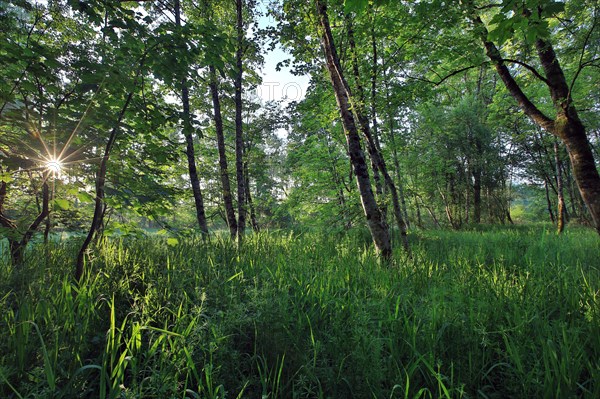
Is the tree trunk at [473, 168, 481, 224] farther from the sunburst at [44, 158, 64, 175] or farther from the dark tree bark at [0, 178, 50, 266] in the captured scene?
the dark tree bark at [0, 178, 50, 266]

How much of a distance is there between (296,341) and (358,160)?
3.50 meters

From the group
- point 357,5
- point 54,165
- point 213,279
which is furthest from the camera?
point 213,279

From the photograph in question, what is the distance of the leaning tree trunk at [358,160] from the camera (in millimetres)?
4605

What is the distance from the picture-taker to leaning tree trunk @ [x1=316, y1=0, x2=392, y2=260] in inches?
181

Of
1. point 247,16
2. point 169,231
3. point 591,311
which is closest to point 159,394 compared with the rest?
point 169,231

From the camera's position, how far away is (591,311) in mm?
2275

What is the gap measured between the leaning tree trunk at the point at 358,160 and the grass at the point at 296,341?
135 cm

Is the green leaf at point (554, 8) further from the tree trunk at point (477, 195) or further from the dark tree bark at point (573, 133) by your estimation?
the tree trunk at point (477, 195)

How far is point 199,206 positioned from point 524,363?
7872 mm

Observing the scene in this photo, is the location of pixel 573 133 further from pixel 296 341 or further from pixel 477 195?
pixel 477 195

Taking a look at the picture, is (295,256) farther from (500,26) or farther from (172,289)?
(500,26)


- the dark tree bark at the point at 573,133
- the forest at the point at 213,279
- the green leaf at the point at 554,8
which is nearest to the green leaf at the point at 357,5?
the forest at the point at 213,279

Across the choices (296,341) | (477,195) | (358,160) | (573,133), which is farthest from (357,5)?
(477,195)

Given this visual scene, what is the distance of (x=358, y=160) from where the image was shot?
4.70 metres
